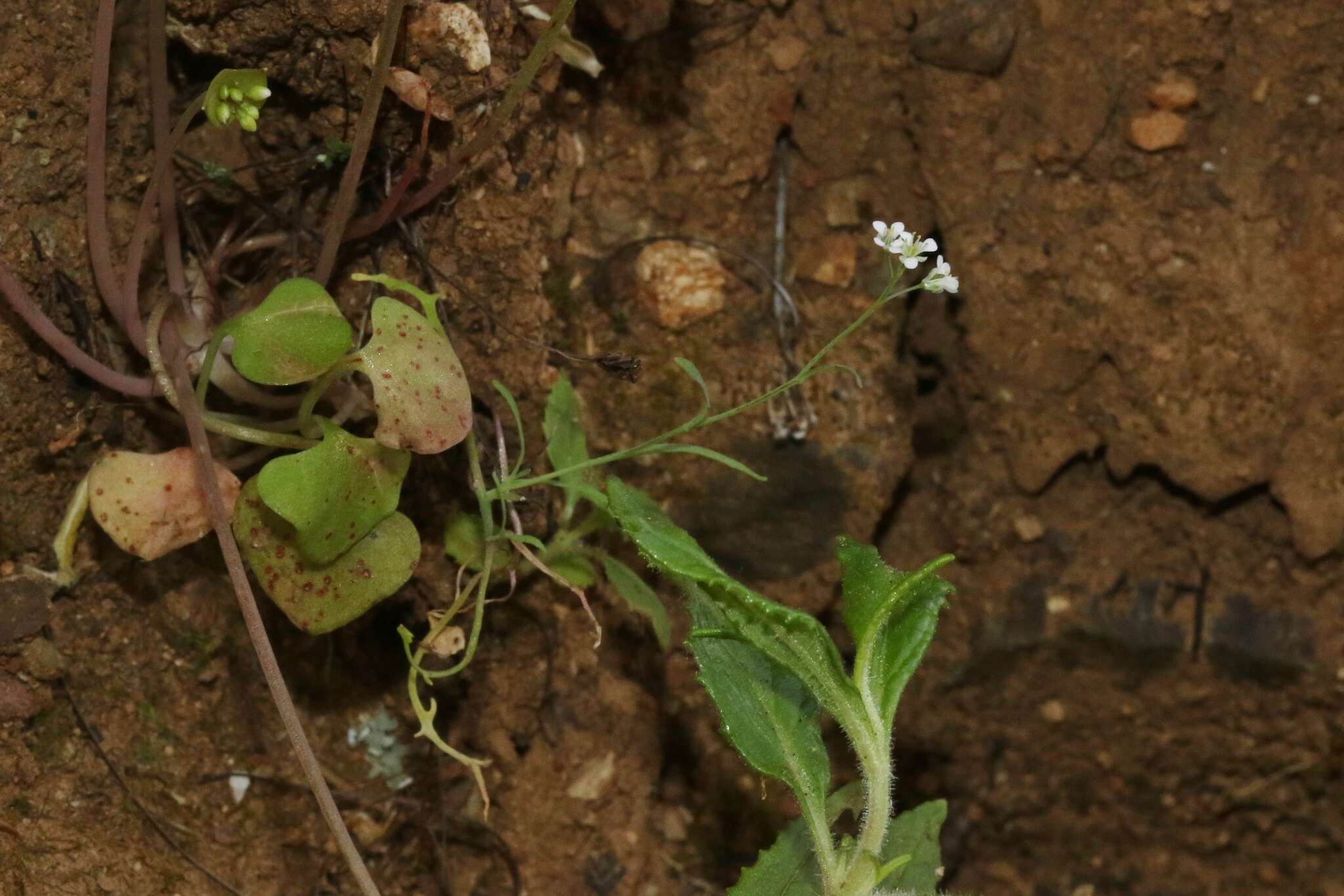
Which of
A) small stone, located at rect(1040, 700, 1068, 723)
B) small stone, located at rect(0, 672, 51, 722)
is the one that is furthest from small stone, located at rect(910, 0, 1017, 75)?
small stone, located at rect(0, 672, 51, 722)

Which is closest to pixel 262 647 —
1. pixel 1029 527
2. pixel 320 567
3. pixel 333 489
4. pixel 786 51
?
pixel 320 567

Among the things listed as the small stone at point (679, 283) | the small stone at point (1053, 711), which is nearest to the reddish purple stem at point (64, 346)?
the small stone at point (679, 283)

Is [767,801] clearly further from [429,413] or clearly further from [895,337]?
[429,413]

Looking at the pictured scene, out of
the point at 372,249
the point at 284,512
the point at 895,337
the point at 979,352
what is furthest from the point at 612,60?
the point at 284,512

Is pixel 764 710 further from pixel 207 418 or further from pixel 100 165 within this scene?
pixel 100 165

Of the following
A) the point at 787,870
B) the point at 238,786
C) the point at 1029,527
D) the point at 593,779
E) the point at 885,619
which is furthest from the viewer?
the point at 1029,527

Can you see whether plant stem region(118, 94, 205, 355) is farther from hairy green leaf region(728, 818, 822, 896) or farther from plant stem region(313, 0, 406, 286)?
hairy green leaf region(728, 818, 822, 896)

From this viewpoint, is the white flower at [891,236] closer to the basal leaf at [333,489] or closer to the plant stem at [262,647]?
the basal leaf at [333,489]
